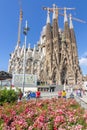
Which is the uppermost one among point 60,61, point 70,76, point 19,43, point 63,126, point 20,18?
point 20,18

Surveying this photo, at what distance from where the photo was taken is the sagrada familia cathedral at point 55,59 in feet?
263

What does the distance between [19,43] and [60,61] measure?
36.6 m

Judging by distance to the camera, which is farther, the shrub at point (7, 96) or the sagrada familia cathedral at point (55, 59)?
the sagrada familia cathedral at point (55, 59)

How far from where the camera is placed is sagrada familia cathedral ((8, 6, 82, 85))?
80312 mm

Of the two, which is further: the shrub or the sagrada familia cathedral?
the sagrada familia cathedral

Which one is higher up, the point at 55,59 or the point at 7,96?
the point at 55,59

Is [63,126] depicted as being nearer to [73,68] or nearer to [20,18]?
[73,68]

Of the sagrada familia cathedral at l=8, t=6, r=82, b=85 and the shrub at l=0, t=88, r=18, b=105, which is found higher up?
the sagrada familia cathedral at l=8, t=6, r=82, b=85

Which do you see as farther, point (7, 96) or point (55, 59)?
point (55, 59)

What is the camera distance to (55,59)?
81.9 metres

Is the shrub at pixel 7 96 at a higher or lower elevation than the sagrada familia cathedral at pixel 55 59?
lower

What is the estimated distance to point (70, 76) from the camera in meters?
82.0

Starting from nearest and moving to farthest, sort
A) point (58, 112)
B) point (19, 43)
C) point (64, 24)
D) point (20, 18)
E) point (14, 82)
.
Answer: point (58, 112) < point (14, 82) < point (64, 24) < point (19, 43) < point (20, 18)

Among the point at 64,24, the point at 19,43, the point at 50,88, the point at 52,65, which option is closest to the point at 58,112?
the point at 50,88
